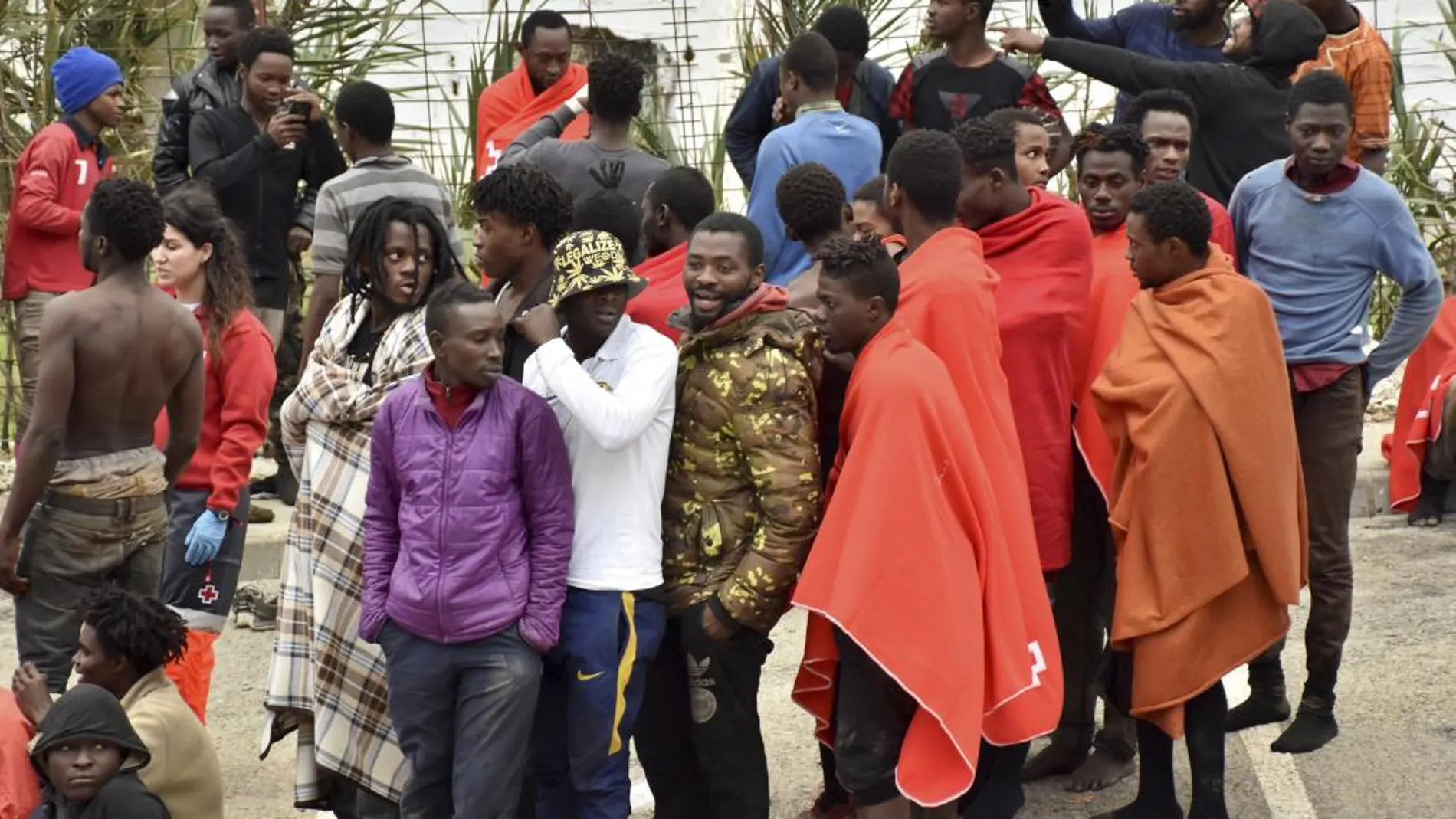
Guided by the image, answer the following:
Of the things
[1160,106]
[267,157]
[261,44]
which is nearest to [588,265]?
[1160,106]

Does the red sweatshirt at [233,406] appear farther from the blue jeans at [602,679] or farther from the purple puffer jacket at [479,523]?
the blue jeans at [602,679]

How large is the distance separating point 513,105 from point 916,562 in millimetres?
4520

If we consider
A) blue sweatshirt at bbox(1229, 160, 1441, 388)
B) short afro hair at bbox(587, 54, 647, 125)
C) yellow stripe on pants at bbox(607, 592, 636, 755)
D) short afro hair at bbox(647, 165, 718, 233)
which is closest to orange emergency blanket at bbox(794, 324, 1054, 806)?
yellow stripe on pants at bbox(607, 592, 636, 755)

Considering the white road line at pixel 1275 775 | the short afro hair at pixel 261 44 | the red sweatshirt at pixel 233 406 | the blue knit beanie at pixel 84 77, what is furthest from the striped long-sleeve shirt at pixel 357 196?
the white road line at pixel 1275 775

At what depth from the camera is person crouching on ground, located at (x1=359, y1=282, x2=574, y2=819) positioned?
5.54m

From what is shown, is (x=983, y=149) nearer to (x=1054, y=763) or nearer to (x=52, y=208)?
(x=1054, y=763)

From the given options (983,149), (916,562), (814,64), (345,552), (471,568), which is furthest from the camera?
(814,64)

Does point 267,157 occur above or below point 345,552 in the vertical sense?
above

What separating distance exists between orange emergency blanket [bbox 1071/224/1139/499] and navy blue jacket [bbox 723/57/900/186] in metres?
2.04

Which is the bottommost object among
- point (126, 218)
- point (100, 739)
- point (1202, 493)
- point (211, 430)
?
point (100, 739)

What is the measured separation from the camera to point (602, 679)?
5656 millimetres

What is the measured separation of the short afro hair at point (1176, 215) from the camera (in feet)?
19.9

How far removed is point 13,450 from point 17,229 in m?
1.69

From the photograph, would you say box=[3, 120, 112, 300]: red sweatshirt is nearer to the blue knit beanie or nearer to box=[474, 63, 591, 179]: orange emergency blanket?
the blue knit beanie
